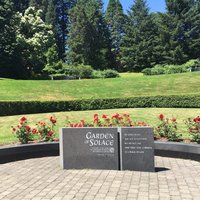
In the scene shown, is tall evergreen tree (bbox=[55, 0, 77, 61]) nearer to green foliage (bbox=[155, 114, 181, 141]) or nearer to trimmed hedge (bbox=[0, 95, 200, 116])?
trimmed hedge (bbox=[0, 95, 200, 116])

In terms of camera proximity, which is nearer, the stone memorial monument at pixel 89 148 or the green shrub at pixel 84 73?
the stone memorial monument at pixel 89 148

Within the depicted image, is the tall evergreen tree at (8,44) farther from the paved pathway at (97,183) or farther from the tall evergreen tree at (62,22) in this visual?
the paved pathway at (97,183)

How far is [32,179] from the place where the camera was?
7391 millimetres

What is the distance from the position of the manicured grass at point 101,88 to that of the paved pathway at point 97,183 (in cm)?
1677

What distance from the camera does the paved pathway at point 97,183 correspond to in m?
6.13

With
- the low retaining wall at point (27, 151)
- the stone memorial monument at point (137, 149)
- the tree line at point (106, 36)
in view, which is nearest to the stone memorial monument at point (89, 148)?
the stone memorial monument at point (137, 149)

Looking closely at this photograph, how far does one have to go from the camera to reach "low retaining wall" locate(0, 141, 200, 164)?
8.90 meters

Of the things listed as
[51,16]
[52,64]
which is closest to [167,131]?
[52,64]

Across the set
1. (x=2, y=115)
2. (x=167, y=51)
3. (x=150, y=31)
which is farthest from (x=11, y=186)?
(x=150, y=31)

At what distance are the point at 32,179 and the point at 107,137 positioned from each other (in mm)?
1848

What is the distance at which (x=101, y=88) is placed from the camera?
29078 mm

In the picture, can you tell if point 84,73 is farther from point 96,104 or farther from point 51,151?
point 51,151

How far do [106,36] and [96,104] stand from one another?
48.2m

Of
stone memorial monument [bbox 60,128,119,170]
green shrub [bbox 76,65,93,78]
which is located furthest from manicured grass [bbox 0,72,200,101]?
stone memorial monument [bbox 60,128,119,170]
